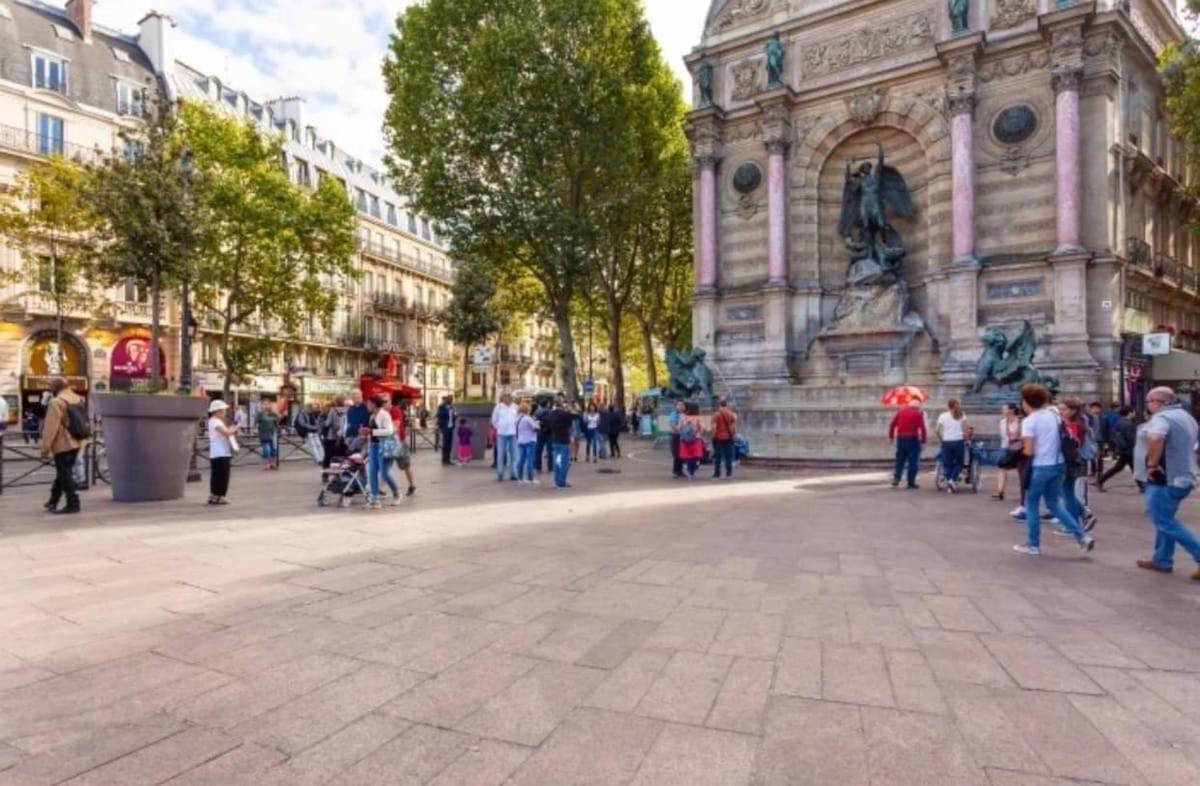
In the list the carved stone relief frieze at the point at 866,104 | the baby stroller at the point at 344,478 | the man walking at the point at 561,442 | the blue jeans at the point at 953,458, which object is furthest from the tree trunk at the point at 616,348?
the baby stroller at the point at 344,478

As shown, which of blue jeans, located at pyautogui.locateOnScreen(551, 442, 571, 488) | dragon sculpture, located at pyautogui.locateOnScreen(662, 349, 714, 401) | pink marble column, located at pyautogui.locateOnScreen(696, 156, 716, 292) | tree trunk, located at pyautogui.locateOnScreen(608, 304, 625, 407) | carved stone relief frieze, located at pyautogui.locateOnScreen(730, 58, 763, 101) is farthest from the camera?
tree trunk, located at pyautogui.locateOnScreen(608, 304, 625, 407)

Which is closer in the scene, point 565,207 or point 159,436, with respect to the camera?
point 159,436

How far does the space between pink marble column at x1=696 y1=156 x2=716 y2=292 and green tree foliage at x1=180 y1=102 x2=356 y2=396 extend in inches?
613

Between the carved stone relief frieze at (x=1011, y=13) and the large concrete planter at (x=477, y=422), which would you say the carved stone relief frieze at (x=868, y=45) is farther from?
the large concrete planter at (x=477, y=422)

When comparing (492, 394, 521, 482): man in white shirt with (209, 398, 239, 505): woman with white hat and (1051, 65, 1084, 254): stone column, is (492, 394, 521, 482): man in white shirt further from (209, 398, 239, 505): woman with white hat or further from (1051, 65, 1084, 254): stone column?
(1051, 65, 1084, 254): stone column

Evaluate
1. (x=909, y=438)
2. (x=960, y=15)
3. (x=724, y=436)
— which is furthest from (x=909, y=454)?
(x=960, y=15)

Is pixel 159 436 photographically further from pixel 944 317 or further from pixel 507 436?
pixel 944 317

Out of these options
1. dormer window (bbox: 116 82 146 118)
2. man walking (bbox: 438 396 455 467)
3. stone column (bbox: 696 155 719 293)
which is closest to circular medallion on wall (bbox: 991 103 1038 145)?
stone column (bbox: 696 155 719 293)

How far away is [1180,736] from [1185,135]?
2119 cm

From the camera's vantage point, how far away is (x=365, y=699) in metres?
3.31

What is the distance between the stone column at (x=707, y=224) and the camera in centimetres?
2627

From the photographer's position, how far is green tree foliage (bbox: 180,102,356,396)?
28797 mm

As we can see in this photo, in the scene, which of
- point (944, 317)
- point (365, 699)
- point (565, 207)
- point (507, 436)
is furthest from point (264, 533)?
point (565, 207)

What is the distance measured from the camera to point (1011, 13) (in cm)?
2128
